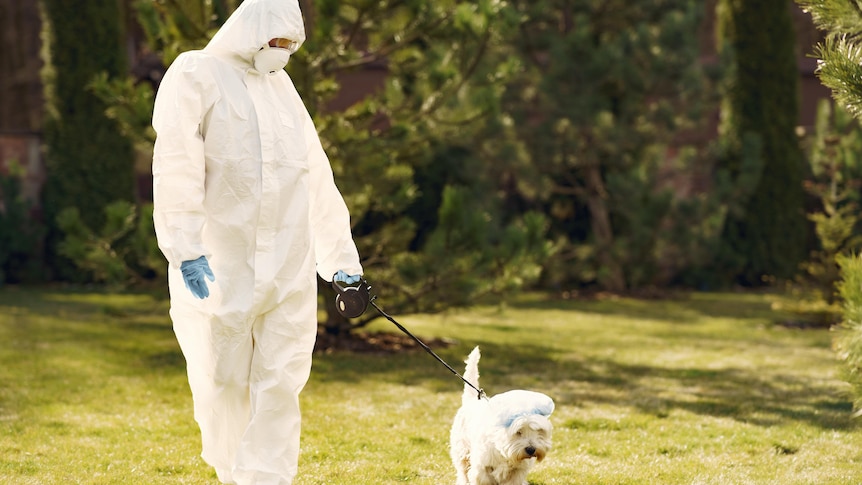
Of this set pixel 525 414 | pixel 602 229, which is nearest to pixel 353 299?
pixel 525 414

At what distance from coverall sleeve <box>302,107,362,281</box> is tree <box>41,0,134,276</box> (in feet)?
27.0

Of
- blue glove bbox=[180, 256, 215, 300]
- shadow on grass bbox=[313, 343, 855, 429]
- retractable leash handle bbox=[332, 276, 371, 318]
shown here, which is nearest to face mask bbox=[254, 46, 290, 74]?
blue glove bbox=[180, 256, 215, 300]

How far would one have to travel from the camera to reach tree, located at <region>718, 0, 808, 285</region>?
11805 millimetres

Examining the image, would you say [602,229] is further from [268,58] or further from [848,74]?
[268,58]

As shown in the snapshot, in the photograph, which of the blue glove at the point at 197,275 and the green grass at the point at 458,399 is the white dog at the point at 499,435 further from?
the blue glove at the point at 197,275

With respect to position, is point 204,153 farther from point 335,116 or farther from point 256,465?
point 335,116

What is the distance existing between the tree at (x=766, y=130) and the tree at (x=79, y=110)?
23.9ft

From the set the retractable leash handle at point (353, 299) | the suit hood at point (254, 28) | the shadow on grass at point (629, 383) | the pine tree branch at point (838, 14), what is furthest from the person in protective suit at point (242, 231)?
the shadow on grass at point (629, 383)

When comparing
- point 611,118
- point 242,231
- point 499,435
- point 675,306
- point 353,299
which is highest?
point 611,118

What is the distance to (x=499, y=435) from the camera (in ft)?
10.4

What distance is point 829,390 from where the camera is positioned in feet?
19.0

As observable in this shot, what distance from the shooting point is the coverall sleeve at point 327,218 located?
350cm

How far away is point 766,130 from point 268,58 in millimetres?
9819

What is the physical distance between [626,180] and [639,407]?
5.66m
